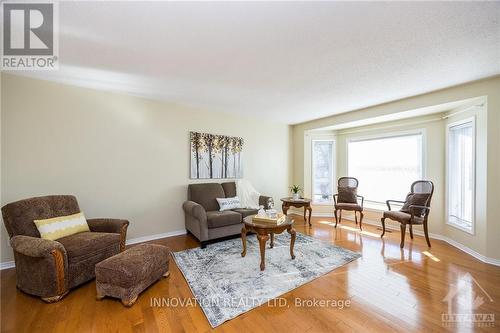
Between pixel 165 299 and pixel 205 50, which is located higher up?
pixel 205 50

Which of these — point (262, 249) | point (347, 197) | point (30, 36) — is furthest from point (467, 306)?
point (30, 36)

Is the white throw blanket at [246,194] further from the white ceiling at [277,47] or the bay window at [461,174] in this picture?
the bay window at [461,174]

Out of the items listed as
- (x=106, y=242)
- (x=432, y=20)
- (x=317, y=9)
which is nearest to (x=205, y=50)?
(x=317, y=9)

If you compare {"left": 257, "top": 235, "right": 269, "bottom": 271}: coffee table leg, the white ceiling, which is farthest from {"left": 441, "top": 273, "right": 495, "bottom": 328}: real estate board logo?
the white ceiling

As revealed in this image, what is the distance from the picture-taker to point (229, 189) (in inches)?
164

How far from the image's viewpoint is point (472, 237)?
300 centimetres

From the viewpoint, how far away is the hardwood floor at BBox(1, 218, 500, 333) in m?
1.64

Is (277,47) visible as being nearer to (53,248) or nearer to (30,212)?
(53,248)

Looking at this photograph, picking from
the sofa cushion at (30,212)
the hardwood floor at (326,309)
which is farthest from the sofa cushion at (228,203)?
the sofa cushion at (30,212)

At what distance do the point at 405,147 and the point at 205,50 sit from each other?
14.2ft

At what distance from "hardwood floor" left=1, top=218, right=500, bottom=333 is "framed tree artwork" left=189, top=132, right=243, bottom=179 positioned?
1888 millimetres

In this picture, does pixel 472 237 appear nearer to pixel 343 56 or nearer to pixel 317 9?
pixel 343 56

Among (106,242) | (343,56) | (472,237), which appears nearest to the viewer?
(343,56)

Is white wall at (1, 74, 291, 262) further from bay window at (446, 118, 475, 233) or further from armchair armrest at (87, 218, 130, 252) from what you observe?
bay window at (446, 118, 475, 233)
